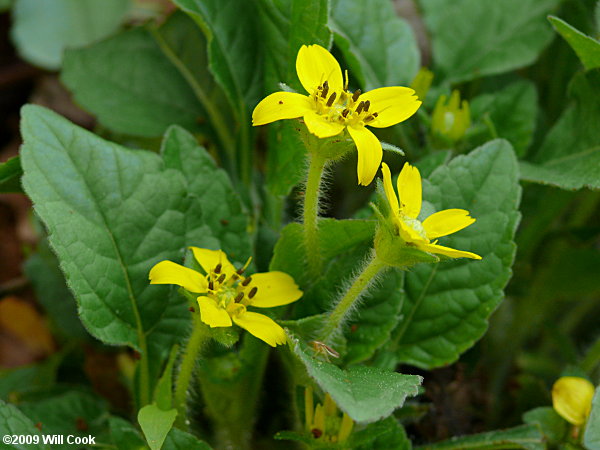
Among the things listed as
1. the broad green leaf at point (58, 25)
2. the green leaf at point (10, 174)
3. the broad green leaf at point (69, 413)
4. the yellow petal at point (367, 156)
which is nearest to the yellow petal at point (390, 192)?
the yellow petal at point (367, 156)

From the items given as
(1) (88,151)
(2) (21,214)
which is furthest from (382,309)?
(2) (21,214)

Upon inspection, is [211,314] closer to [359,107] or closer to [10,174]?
[359,107]

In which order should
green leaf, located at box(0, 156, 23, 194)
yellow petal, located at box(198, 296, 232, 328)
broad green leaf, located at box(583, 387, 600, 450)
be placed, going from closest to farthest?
yellow petal, located at box(198, 296, 232, 328) < broad green leaf, located at box(583, 387, 600, 450) < green leaf, located at box(0, 156, 23, 194)

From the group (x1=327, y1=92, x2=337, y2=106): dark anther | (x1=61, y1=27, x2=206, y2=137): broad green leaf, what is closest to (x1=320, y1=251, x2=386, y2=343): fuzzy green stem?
(x1=327, y1=92, x2=337, y2=106): dark anther

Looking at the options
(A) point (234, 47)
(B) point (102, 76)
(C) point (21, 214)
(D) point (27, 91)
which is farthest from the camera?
(D) point (27, 91)

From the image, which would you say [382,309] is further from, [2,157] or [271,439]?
[2,157]

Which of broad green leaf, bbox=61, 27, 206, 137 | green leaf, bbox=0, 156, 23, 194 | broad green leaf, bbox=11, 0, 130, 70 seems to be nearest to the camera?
green leaf, bbox=0, 156, 23, 194

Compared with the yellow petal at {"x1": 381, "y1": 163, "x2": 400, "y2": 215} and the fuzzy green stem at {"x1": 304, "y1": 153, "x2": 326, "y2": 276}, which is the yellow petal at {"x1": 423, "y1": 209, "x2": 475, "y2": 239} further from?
the fuzzy green stem at {"x1": 304, "y1": 153, "x2": 326, "y2": 276}
